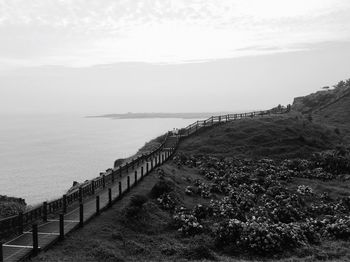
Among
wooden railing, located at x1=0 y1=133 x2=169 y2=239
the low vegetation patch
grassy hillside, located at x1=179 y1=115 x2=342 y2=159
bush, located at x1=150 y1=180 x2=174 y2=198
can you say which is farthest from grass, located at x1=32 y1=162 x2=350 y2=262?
grassy hillside, located at x1=179 y1=115 x2=342 y2=159

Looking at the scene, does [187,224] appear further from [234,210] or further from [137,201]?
[234,210]

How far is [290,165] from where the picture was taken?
43.1 metres

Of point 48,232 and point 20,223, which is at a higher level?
→ point 20,223

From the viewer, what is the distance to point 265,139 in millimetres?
53000

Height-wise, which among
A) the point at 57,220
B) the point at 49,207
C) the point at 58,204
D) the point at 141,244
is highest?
the point at 49,207

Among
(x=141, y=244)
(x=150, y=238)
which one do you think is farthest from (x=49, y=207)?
(x=141, y=244)

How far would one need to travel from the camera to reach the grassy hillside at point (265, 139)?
49.2 meters

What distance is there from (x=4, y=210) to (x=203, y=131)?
3679 centimetres

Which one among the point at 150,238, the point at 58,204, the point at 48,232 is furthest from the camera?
the point at 58,204

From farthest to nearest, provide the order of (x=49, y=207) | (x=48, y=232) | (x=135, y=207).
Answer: (x=135, y=207), (x=49, y=207), (x=48, y=232)

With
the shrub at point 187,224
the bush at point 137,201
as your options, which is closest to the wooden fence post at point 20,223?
the bush at point 137,201

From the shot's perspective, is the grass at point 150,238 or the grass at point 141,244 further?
the grass at point 150,238

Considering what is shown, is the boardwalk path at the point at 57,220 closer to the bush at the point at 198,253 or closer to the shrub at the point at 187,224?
the shrub at the point at 187,224

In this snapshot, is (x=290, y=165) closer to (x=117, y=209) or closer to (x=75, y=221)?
(x=117, y=209)
